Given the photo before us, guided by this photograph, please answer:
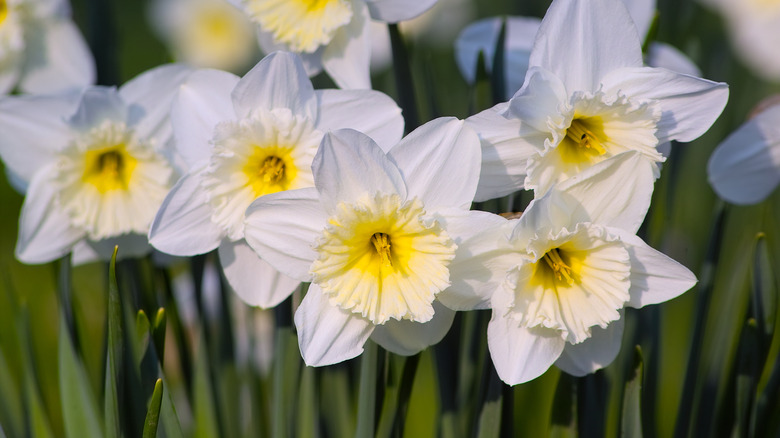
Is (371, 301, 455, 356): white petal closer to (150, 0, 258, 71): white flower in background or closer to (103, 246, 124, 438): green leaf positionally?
(103, 246, 124, 438): green leaf

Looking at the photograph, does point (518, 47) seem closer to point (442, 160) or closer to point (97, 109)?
point (442, 160)

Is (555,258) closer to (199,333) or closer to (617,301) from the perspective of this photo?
(617,301)

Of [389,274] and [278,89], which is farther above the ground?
[278,89]

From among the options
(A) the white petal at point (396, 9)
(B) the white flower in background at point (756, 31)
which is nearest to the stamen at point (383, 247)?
(A) the white petal at point (396, 9)

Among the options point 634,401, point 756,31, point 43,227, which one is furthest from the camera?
point 756,31

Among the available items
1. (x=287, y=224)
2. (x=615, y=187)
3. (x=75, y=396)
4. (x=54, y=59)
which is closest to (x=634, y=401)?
(x=615, y=187)
